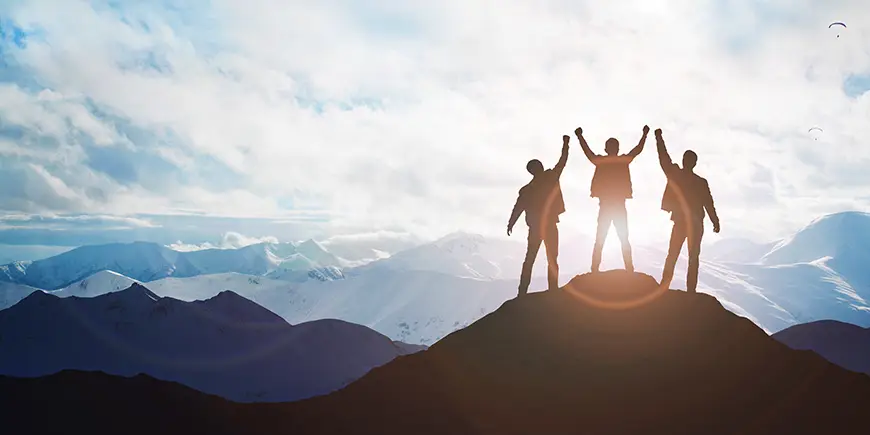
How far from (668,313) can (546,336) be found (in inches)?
117

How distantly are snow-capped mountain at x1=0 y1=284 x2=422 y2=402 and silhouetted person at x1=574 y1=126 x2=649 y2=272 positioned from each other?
51613 mm

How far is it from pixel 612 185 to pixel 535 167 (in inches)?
75.1

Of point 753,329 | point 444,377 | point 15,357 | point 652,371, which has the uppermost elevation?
point 753,329

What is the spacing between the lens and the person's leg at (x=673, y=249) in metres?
14.2

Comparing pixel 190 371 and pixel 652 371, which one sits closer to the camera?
pixel 652 371

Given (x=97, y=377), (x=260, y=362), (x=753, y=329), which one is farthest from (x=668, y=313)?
(x=260, y=362)

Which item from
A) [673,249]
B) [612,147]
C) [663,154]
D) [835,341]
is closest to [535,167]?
[612,147]

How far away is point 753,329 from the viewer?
46.4 feet

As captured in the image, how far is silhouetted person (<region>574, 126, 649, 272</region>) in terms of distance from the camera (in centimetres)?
1408

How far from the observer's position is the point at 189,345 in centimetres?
6488

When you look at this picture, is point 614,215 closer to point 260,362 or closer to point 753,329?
point 753,329

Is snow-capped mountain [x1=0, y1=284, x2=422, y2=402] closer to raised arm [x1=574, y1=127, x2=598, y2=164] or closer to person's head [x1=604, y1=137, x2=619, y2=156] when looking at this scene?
raised arm [x1=574, y1=127, x2=598, y2=164]

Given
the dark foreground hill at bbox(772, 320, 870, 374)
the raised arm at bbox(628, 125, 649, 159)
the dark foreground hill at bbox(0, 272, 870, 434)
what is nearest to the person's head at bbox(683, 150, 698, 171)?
the raised arm at bbox(628, 125, 649, 159)

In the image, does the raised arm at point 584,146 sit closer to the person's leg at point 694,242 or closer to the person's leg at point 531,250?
the person's leg at point 531,250
